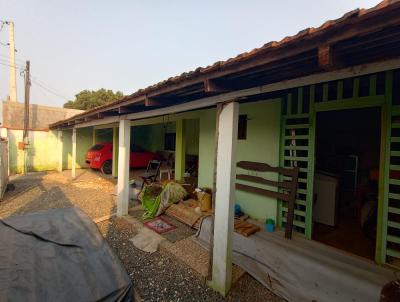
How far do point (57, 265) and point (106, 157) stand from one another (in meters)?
9.37

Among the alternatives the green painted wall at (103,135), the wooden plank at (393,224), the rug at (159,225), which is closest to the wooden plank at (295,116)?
the wooden plank at (393,224)

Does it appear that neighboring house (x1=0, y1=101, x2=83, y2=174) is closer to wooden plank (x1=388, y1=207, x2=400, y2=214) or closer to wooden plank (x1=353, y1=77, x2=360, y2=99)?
wooden plank (x1=353, y1=77, x2=360, y2=99)

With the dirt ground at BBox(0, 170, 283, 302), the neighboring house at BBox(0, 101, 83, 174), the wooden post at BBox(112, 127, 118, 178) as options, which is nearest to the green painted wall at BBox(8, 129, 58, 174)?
the neighboring house at BBox(0, 101, 83, 174)

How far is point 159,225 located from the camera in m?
4.65

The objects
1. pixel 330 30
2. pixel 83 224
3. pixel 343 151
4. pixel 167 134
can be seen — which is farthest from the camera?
pixel 167 134

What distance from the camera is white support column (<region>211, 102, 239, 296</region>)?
8.72 feet

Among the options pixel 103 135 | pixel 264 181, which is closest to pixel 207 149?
pixel 264 181

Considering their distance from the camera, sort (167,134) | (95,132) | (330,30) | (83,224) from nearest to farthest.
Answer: (330,30) → (83,224) → (167,134) → (95,132)

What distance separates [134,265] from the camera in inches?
130

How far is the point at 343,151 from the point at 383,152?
3.37m

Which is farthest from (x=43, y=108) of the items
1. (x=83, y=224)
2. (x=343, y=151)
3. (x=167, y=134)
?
(x=343, y=151)

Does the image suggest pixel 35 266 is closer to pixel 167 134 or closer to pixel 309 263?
pixel 309 263

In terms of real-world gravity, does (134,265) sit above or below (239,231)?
below

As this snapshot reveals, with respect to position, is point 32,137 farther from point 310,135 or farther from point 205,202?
point 310,135
